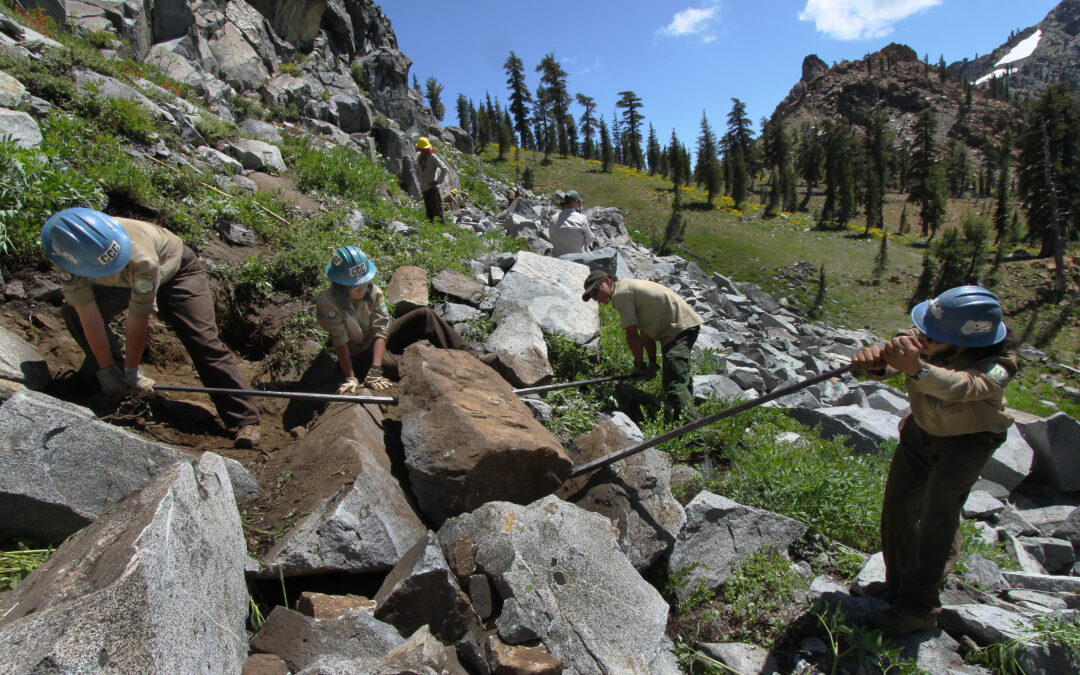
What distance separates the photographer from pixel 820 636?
3.23 metres

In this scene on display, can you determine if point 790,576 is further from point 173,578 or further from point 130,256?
point 130,256

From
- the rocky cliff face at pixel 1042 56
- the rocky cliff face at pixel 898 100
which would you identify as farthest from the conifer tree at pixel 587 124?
the rocky cliff face at pixel 1042 56

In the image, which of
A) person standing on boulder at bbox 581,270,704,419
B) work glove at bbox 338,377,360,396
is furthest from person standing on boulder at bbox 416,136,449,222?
work glove at bbox 338,377,360,396

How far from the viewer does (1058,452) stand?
621 cm

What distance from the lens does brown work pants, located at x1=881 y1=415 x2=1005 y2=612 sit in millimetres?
2855

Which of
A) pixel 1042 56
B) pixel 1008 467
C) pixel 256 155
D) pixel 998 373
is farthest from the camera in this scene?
pixel 1042 56

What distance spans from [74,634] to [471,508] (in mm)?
2019

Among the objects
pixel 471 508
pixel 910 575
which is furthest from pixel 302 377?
pixel 910 575

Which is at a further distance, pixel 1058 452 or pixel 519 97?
pixel 519 97

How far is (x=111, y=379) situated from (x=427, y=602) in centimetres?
279

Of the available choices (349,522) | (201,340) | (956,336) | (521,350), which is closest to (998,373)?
(956,336)

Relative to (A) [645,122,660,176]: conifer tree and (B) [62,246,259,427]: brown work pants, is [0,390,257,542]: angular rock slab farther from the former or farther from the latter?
(A) [645,122,660,176]: conifer tree

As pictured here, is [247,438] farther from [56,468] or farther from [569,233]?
[569,233]

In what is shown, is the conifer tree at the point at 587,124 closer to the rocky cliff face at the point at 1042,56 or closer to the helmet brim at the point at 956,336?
the helmet brim at the point at 956,336
